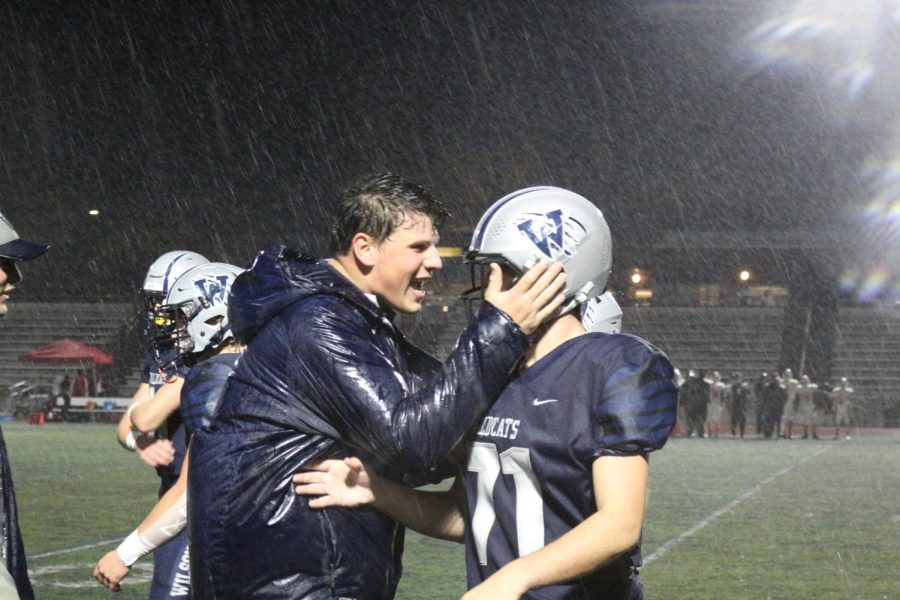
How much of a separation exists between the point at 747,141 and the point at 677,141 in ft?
8.41

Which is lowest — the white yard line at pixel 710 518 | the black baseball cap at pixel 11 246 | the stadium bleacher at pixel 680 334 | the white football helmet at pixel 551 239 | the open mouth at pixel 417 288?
the white yard line at pixel 710 518

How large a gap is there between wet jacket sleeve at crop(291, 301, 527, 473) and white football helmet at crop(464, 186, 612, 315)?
0.17 m

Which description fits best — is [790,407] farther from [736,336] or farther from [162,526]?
[162,526]

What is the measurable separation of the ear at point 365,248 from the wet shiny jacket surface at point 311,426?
12 cm

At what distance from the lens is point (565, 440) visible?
2395 millimetres

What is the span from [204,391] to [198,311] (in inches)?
40.0

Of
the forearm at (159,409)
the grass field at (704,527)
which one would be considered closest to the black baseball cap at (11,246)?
the forearm at (159,409)

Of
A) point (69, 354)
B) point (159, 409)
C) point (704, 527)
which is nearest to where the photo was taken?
A: point (159, 409)

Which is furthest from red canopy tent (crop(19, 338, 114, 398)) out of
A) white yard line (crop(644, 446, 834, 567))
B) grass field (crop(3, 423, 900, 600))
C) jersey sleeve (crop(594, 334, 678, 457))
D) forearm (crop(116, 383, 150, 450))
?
jersey sleeve (crop(594, 334, 678, 457))

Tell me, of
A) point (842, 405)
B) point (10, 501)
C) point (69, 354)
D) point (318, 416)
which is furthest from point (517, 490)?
point (69, 354)

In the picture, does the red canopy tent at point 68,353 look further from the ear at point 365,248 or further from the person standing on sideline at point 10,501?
the ear at point 365,248

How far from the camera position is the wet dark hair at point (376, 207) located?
282 centimetres

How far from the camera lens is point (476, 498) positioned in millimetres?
2604

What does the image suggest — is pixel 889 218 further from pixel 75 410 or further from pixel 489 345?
pixel 489 345
